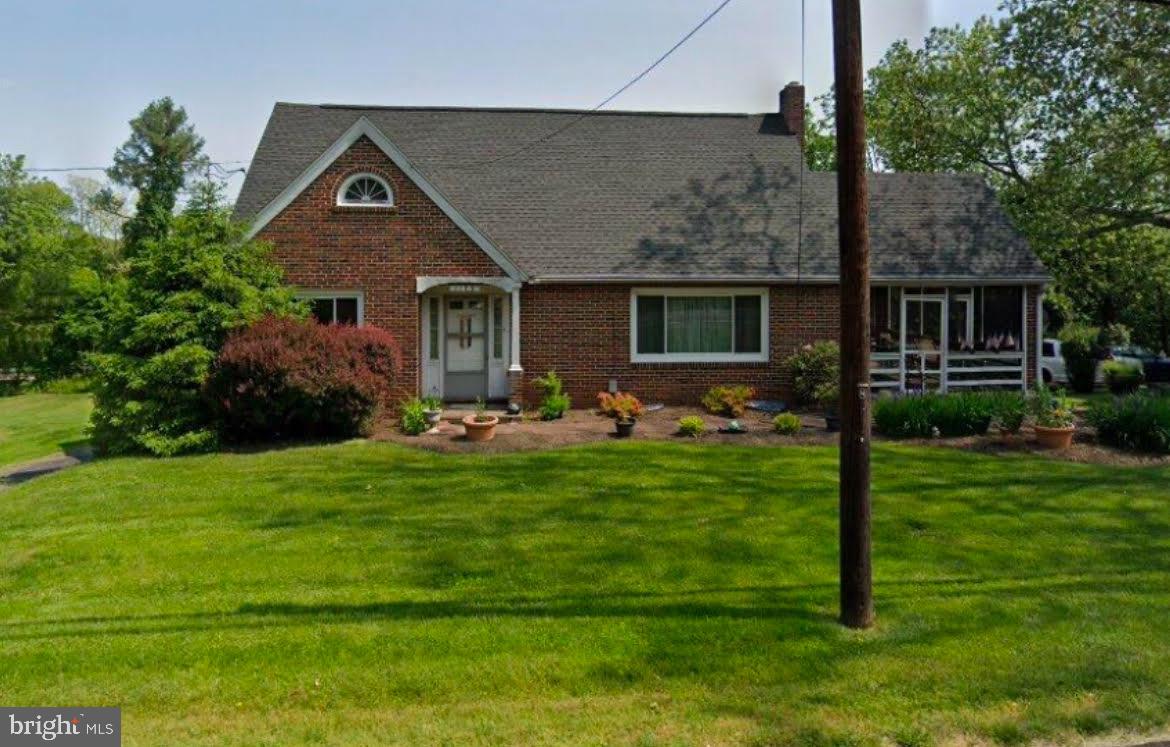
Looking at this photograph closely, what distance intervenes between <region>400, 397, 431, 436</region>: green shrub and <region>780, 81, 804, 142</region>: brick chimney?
13.2 metres

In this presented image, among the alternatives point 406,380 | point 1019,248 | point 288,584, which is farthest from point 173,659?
point 1019,248

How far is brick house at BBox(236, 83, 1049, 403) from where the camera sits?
1575 centimetres

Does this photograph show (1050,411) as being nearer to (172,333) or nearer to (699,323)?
(699,323)

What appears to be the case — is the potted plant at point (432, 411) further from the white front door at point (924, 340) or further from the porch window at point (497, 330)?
the white front door at point (924, 340)

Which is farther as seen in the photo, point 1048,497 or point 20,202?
point 20,202

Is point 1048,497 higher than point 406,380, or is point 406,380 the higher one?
point 406,380

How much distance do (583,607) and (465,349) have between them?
1172 cm

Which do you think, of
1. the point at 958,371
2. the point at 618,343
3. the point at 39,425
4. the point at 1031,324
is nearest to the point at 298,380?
the point at 618,343

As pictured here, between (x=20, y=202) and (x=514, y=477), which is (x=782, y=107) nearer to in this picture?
(x=514, y=477)

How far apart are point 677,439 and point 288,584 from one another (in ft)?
25.3

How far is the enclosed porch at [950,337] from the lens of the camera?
1859cm

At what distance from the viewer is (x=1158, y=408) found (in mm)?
12461

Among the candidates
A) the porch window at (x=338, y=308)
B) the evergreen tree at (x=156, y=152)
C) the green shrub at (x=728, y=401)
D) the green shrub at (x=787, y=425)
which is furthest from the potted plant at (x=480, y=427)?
the evergreen tree at (x=156, y=152)

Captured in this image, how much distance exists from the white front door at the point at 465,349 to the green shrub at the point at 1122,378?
20774mm
